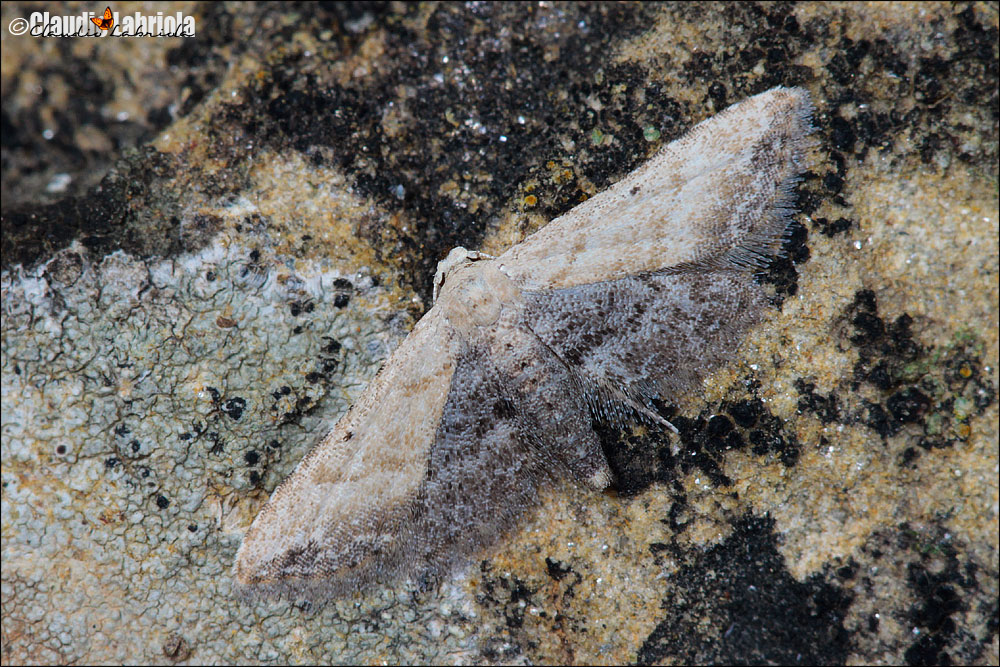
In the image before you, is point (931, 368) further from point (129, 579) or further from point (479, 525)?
point (129, 579)

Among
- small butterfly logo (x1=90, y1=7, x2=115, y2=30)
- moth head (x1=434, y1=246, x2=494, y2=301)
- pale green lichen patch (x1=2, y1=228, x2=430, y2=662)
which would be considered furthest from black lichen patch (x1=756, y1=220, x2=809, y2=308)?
small butterfly logo (x1=90, y1=7, x2=115, y2=30)

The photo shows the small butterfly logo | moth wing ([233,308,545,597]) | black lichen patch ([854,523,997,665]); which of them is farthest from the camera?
the small butterfly logo

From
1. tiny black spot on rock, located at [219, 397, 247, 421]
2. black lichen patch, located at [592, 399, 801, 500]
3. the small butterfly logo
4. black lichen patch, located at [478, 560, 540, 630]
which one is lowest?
black lichen patch, located at [478, 560, 540, 630]

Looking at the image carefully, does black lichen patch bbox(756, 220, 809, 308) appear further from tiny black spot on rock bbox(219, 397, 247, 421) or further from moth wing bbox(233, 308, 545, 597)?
tiny black spot on rock bbox(219, 397, 247, 421)

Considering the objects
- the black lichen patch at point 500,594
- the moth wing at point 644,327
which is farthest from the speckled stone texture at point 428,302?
the moth wing at point 644,327

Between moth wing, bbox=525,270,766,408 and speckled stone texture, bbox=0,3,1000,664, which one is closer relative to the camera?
speckled stone texture, bbox=0,3,1000,664
